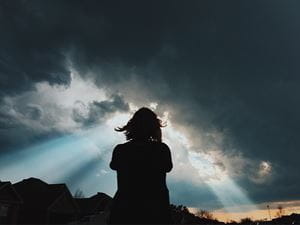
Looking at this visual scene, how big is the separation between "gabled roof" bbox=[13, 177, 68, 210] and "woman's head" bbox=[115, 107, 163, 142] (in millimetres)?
47930

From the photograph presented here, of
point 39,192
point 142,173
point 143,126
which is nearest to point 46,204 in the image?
point 39,192

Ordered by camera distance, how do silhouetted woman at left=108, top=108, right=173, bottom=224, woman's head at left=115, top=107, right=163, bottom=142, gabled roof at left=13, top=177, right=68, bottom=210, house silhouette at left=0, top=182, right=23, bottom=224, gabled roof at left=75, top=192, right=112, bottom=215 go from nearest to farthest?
silhouetted woman at left=108, top=108, right=173, bottom=224
woman's head at left=115, top=107, right=163, bottom=142
house silhouette at left=0, top=182, right=23, bottom=224
gabled roof at left=13, top=177, right=68, bottom=210
gabled roof at left=75, top=192, right=112, bottom=215

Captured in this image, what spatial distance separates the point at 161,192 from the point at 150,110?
3.40ft

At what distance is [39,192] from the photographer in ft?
172

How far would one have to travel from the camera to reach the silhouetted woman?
11.8 ft

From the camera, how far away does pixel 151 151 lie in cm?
395

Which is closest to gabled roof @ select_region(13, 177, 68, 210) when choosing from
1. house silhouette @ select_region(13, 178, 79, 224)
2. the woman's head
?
house silhouette @ select_region(13, 178, 79, 224)

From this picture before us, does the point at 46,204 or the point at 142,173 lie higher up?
the point at 46,204

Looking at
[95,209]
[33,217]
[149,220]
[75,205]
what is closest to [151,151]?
[149,220]

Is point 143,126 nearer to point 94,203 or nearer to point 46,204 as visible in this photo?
point 46,204

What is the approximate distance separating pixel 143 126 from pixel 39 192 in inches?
2058

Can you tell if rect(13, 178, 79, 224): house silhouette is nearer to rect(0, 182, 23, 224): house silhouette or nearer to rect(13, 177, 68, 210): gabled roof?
rect(13, 177, 68, 210): gabled roof

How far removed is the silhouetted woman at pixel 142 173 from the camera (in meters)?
3.59

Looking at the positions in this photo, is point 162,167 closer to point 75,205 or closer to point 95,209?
point 75,205
